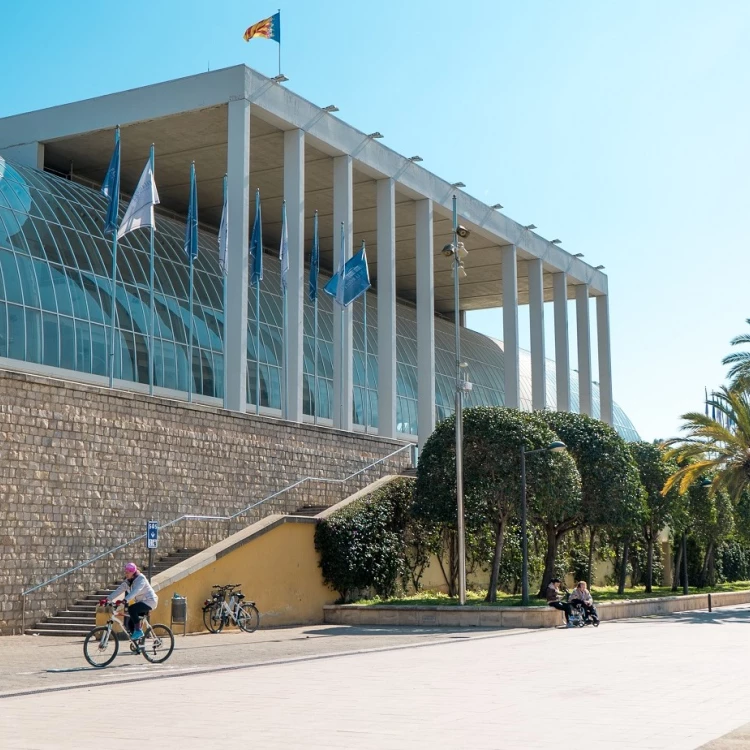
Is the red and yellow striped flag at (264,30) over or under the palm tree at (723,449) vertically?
over

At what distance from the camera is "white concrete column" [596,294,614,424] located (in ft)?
190

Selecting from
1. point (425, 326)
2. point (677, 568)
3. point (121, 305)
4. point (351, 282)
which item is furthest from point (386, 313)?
point (677, 568)

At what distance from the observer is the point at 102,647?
16969 millimetres

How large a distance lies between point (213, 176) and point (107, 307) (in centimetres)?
1017

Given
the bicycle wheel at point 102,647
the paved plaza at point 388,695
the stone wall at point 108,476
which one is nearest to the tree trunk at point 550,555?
the stone wall at point 108,476

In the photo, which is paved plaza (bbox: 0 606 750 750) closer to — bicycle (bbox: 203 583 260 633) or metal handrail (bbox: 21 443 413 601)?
metal handrail (bbox: 21 443 413 601)

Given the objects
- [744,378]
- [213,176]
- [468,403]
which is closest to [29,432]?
[213,176]

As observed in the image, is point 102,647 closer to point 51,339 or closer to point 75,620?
point 75,620

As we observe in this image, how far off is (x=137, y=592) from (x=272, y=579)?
10482mm

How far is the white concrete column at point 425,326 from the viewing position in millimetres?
43469

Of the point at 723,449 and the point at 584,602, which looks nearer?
the point at 584,602

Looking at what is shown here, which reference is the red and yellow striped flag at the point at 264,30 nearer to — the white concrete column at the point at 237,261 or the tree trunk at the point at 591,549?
the white concrete column at the point at 237,261

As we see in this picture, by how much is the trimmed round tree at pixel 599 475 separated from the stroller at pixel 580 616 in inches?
207

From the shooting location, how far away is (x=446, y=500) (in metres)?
30.7
